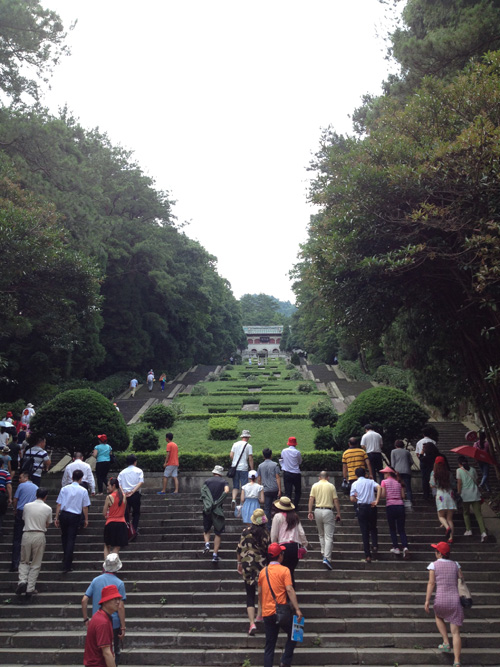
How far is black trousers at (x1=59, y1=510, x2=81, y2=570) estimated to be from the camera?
299 inches

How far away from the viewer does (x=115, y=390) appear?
2906 centimetres

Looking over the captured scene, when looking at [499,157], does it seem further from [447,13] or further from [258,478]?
[447,13]

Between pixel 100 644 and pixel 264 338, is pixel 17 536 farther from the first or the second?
pixel 264 338

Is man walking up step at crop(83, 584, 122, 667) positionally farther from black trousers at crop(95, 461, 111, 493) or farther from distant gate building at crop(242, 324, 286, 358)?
distant gate building at crop(242, 324, 286, 358)

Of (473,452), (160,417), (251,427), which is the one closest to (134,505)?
(473,452)

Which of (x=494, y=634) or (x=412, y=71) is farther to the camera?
(x=412, y=71)

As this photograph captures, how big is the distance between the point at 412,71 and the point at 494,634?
11.7 meters

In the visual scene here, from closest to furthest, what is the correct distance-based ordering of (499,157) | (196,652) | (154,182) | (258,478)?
(196,652) < (499,157) < (258,478) < (154,182)

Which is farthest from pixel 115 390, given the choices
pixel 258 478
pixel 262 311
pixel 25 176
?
pixel 262 311

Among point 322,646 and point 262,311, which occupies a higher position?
point 262,311

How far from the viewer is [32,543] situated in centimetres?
688

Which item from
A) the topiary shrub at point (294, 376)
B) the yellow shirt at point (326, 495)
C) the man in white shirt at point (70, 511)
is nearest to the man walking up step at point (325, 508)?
the yellow shirt at point (326, 495)

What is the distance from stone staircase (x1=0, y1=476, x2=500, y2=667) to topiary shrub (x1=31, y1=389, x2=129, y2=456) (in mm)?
3837

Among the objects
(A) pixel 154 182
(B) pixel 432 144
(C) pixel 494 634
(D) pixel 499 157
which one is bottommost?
(C) pixel 494 634
